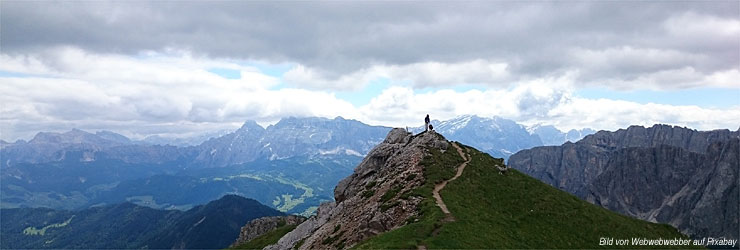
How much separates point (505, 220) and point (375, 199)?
25084 millimetres

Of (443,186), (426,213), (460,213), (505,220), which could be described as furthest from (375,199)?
(505,220)

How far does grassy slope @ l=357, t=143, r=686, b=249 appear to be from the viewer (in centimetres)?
5069

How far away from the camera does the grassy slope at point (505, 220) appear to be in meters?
50.7

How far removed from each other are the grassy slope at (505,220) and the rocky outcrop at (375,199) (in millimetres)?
4295

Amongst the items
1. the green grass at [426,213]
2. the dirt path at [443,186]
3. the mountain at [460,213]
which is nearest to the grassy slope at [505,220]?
the green grass at [426,213]

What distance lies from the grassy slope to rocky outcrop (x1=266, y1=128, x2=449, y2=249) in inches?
169

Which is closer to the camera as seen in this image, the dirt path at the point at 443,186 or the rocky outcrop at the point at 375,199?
the dirt path at the point at 443,186

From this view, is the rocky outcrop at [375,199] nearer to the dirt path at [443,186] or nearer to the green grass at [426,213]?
the green grass at [426,213]

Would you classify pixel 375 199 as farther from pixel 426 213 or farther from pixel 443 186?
pixel 426 213

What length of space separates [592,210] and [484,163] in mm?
23825

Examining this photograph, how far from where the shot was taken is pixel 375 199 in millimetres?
79562

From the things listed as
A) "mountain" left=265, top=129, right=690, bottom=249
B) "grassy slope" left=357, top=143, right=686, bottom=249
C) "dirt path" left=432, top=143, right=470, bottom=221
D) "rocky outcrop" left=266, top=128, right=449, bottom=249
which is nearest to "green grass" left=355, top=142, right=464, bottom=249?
"grassy slope" left=357, top=143, right=686, bottom=249

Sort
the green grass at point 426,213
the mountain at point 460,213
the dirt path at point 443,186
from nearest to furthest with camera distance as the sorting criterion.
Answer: the green grass at point 426,213 → the mountain at point 460,213 → the dirt path at point 443,186

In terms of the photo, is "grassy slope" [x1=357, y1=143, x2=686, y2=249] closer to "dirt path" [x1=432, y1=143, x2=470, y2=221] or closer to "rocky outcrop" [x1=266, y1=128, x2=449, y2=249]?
"dirt path" [x1=432, y1=143, x2=470, y2=221]
